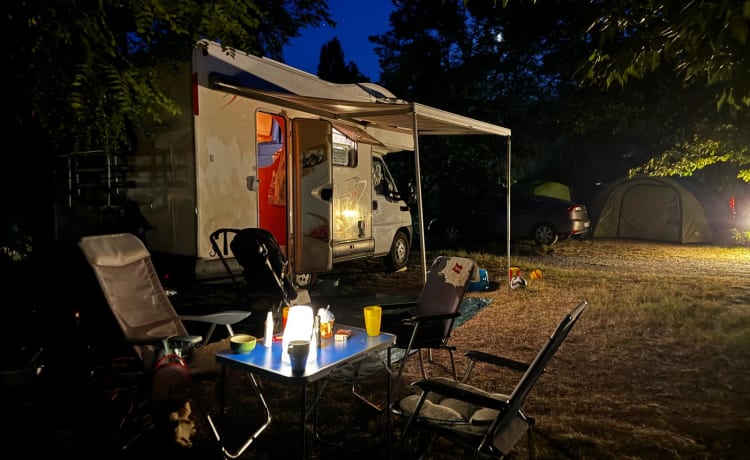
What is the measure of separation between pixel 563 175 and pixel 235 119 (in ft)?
73.5

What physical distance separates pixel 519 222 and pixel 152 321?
11.4 m

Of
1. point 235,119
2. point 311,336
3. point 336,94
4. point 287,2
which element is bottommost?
point 311,336

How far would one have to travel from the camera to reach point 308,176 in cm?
696

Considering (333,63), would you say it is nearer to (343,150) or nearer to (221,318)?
(343,150)

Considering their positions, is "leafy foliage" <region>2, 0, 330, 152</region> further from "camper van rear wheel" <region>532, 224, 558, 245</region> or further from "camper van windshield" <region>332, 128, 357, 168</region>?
"camper van rear wheel" <region>532, 224, 558, 245</region>

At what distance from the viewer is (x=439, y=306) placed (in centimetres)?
419

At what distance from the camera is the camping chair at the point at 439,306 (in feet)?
12.8

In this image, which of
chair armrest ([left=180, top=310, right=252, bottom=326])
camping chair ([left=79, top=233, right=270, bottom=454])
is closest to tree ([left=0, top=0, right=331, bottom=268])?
camping chair ([left=79, top=233, right=270, bottom=454])

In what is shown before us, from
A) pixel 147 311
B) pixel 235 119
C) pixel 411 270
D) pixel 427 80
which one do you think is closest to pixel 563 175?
pixel 427 80

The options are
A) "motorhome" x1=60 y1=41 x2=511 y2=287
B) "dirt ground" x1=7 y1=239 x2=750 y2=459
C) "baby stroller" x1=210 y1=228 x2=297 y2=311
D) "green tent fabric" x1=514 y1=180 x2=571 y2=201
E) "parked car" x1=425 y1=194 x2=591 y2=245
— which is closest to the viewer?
"dirt ground" x1=7 y1=239 x2=750 y2=459

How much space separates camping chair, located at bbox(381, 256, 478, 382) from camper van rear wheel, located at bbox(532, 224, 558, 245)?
990 centimetres

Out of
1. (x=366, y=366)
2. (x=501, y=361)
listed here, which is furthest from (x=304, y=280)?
(x=501, y=361)

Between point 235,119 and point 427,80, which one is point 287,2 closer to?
point 235,119

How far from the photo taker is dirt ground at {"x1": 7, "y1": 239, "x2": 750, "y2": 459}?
310 cm
